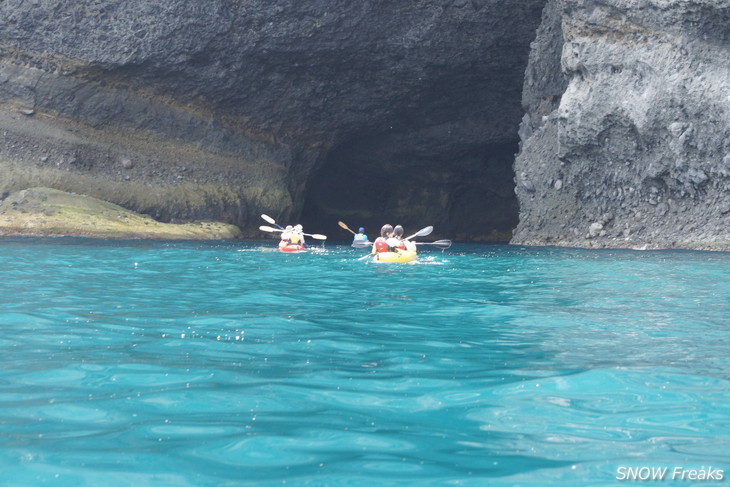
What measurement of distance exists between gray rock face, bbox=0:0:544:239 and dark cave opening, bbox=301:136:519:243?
342 cm

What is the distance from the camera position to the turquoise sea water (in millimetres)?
3750

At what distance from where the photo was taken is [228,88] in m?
33.9

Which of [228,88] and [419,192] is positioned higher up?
[228,88]

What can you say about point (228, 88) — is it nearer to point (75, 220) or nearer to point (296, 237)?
point (75, 220)

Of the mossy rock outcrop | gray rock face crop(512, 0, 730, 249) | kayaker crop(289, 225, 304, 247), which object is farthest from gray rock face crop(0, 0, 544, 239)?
kayaker crop(289, 225, 304, 247)

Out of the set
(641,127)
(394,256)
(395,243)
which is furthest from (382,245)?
(641,127)

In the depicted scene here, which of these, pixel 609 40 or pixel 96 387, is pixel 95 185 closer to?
pixel 609 40

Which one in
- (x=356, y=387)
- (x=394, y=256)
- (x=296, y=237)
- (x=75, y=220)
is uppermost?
(x=356, y=387)

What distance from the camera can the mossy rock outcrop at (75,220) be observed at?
87.8ft

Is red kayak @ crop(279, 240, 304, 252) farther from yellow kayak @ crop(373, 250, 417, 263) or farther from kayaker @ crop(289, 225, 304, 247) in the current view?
yellow kayak @ crop(373, 250, 417, 263)

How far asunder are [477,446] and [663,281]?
10.2 metres

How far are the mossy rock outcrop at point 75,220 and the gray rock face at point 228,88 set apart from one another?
4.91 ft

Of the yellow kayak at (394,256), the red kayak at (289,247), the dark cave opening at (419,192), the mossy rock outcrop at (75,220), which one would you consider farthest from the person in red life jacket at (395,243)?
the dark cave opening at (419,192)

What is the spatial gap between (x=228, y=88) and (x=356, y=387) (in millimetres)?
30292
